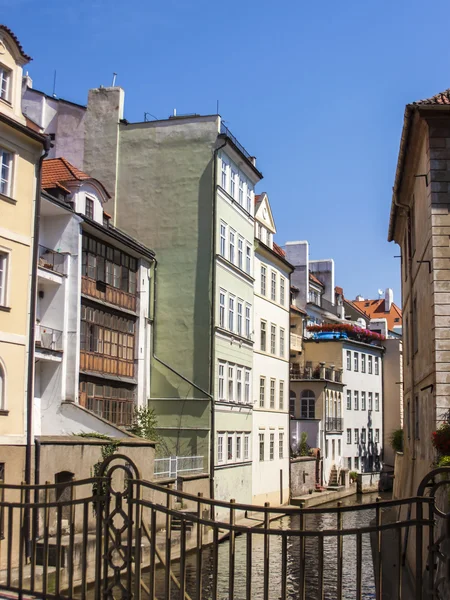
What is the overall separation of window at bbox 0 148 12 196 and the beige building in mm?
9751

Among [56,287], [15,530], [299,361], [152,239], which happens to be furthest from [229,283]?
[299,361]

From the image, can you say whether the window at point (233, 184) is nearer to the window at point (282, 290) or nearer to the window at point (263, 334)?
the window at point (263, 334)

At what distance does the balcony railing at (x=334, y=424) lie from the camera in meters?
56.2

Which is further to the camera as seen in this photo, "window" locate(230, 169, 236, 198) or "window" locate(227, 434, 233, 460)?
"window" locate(230, 169, 236, 198)

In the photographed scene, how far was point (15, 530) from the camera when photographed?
18.3 m

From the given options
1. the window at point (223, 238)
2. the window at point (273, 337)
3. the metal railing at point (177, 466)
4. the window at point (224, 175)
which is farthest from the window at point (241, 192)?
the metal railing at point (177, 466)

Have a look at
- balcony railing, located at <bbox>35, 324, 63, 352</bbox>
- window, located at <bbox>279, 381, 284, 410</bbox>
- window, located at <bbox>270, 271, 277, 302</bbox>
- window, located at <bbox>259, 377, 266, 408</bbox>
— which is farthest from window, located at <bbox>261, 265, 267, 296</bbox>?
balcony railing, located at <bbox>35, 324, 63, 352</bbox>

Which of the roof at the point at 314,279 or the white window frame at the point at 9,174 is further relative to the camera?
the roof at the point at 314,279

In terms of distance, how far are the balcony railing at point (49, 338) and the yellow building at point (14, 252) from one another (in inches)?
198

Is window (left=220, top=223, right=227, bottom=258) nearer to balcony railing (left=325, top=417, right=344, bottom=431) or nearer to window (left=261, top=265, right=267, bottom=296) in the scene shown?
window (left=261, top=265, right=267, bottom=296)

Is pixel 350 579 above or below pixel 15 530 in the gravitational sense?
below

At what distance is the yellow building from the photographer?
2070 cm

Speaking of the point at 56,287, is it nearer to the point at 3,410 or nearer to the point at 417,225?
the point at 3,410

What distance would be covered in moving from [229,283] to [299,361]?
963 inches
